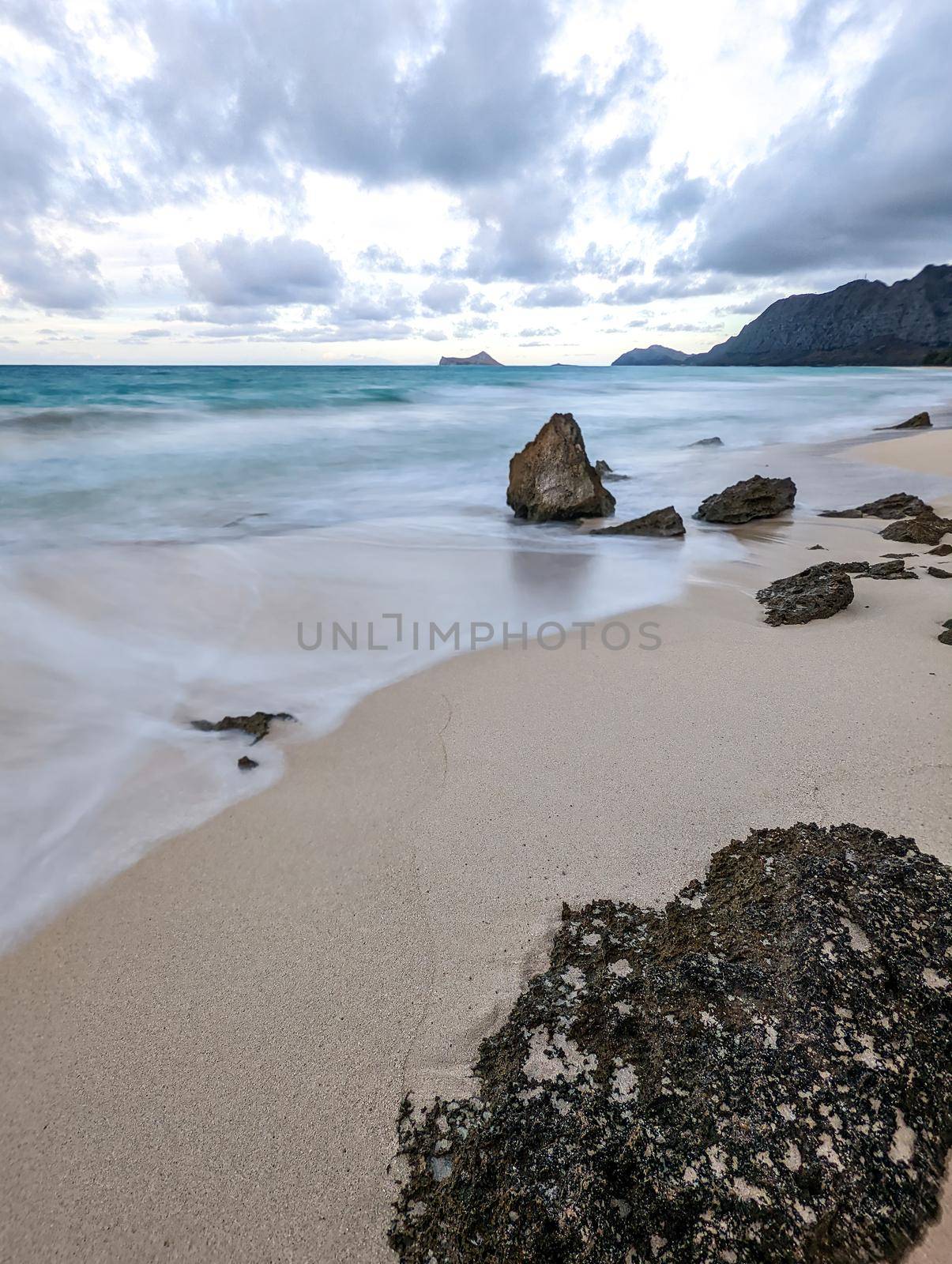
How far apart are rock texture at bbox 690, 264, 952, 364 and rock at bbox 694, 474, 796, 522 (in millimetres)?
101458

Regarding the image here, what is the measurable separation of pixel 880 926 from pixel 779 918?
0.21 meters

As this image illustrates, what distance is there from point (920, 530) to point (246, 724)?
5.51 m

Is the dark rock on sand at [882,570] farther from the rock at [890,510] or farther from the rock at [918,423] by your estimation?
the rock at [918,423]

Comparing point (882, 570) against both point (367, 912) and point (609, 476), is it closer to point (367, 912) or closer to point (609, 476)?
Result: point (367, 912)

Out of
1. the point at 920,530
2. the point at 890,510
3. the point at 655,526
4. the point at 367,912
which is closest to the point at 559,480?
the point at 655,526

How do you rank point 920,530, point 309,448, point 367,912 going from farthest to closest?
point 309,448 < point 920,530 < point 367,912

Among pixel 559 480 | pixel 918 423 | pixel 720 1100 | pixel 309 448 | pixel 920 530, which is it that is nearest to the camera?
pixel 720 1100

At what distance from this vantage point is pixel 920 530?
18.0ft

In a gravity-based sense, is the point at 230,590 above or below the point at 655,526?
below

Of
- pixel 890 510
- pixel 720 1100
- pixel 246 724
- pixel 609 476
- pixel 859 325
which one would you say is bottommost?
pixel 609 476

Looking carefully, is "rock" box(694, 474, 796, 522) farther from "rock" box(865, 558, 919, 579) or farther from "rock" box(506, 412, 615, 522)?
"rock" box(865, 558, 919, 579)

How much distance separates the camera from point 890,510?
6.70 meters

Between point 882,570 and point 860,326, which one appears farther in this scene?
point 860,326

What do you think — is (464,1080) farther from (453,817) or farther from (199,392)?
(199,392)
